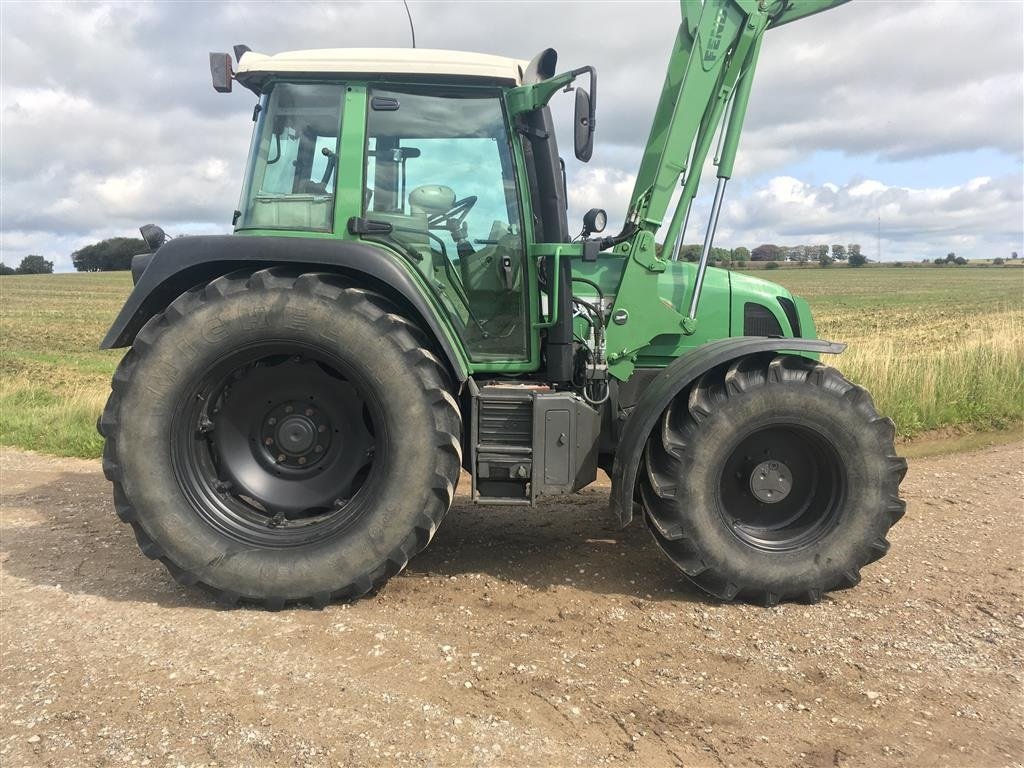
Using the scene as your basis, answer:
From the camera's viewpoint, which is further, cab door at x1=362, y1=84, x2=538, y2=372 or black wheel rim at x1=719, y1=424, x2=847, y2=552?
cab door at x1=362, y1=84, x2=538, y2=372

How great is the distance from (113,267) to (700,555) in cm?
7533

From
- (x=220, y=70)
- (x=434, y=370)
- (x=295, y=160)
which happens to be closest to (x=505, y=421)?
(x=434, y=370)

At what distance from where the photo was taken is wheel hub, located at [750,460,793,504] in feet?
12.3

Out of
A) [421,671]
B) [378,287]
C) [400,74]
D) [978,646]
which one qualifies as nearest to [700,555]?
[978,646]

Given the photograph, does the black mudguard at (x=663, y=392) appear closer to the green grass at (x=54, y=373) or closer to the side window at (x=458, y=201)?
the side window at (x=458, y=201)

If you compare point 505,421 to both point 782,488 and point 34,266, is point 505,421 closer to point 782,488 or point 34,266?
point 782,488

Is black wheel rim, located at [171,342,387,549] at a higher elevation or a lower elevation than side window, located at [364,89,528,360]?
lower

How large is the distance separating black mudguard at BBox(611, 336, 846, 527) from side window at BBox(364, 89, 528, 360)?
30.5 inches

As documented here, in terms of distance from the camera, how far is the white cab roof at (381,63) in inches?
145

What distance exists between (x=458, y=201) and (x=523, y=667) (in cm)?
232

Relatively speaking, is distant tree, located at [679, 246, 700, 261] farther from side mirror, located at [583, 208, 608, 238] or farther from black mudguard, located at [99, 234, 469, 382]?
black mudguard, located at [99, 234, 469, 382]

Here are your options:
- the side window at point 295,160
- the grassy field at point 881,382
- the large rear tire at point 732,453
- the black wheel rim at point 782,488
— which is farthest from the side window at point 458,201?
the grassy field at point 881,382

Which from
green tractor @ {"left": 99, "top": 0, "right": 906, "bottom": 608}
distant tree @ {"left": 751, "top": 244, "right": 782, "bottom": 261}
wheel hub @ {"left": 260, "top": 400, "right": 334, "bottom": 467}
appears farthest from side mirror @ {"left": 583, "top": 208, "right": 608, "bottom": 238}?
distant tree @ {"left": 751, "top": 244, "right": 782, "bottom": 261}

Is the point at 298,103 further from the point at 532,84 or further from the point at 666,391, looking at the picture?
the point at 666,391
